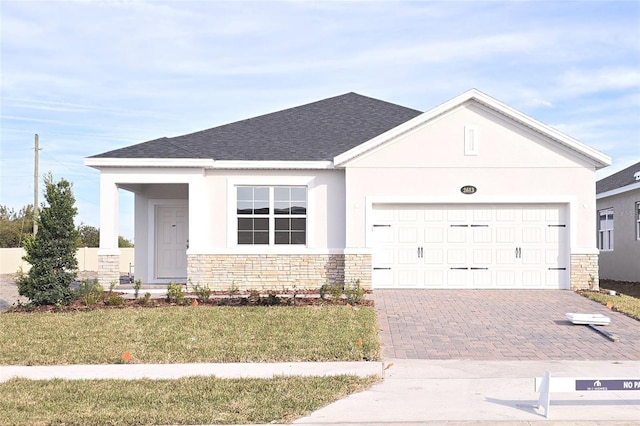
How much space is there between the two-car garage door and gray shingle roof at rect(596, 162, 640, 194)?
629 cm

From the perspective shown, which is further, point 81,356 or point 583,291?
point 583,291

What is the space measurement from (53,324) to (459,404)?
868 centimetres

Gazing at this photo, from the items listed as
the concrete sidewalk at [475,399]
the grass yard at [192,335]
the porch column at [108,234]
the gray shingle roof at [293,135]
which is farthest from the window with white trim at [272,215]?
the concrete sidewalk at [475,399]

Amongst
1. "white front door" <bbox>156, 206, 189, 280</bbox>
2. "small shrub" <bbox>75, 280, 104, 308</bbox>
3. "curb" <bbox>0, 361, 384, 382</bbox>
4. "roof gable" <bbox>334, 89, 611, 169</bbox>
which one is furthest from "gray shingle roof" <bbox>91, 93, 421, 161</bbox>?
"curb" <bbox>0, 361, 384, 382</bbox>

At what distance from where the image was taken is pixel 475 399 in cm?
809

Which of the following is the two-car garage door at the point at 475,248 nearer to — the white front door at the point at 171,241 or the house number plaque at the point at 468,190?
the house number plaque at the point at 468,190

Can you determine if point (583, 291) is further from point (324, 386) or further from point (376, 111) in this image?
point (324, 386)

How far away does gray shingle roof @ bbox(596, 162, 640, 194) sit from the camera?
24.4m

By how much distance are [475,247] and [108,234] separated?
1036cm

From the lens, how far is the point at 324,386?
8656 millimetres

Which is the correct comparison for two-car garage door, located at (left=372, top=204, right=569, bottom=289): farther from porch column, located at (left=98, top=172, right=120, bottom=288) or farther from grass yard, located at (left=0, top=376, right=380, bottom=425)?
grass yard, located at (left=0, top=376, right=380, bottom=425)

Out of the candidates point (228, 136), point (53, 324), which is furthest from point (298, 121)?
point (53, 324)

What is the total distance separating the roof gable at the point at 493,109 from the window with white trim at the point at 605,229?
28.0 feet

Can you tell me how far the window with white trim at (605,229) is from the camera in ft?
86.1
